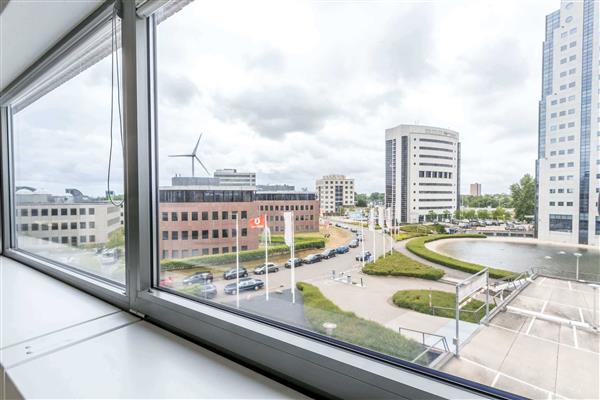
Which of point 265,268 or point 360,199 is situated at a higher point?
point 360,199

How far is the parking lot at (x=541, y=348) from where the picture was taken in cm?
48

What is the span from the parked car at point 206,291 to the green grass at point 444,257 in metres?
0.70

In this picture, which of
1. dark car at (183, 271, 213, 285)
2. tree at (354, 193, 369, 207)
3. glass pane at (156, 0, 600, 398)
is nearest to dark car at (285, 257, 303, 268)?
glass pane at (156, 0, 600, 398)

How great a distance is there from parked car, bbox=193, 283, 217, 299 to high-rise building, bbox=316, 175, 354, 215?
508 millimetres

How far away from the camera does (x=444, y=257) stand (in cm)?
64

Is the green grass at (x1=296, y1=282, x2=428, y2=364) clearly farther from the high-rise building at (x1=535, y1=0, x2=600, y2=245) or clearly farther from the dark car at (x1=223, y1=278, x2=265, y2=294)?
the high-rise building at (x1=535, y1=0, x2=600, y2=245)

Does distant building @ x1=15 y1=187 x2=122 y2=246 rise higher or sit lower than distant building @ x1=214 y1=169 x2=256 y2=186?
lower

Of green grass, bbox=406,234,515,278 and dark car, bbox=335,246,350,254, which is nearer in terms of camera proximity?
green grass, bbox=406,234,515,278

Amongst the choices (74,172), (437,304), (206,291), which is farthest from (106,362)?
(74,172)

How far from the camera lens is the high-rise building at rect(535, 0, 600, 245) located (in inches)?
19.7

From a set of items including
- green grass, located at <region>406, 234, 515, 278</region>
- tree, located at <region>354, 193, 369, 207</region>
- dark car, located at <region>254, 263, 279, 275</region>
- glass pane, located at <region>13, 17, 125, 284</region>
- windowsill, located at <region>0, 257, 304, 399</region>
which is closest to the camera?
green grass, located at <region>406, 234, 515, 278</region>

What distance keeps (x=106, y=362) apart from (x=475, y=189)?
1057 millimetres

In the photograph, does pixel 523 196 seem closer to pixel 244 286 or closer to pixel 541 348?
pixel 541 348

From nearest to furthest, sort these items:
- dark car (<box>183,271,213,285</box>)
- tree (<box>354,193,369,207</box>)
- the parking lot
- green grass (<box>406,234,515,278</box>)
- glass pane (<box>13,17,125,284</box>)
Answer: the parking lot
green grass (<box>406,234,515,278</box>)
tree (<box>354,193,369,207</box>)
dark car (<box>183,271,213,285</box>)
glass pane (<box>13,17,125,284</box>)
